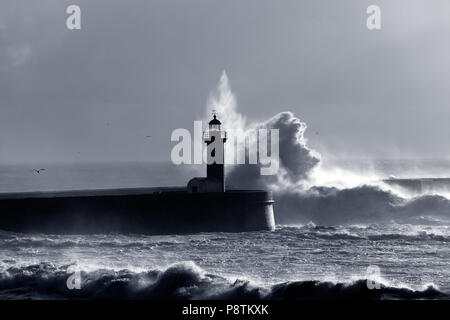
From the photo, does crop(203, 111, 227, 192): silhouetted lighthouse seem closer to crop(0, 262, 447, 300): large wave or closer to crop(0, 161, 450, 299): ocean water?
crop(0, 161, 450, 299): ocean water

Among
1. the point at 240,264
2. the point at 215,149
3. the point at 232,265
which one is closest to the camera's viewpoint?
the point at 232,265

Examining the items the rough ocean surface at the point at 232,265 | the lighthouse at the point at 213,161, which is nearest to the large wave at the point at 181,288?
the rough ocean surface at the point at 232,265

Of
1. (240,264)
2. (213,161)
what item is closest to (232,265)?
(240,264)

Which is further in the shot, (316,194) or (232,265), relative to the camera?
(316,194)

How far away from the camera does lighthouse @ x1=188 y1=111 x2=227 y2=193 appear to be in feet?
118

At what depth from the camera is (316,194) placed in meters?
45.0

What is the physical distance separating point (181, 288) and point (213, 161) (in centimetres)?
1538

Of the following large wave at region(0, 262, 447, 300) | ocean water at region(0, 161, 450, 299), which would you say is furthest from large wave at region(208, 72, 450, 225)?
large wave at region(0, 262, 447, 300)

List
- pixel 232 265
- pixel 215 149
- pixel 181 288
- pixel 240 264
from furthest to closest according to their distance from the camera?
1. pixel 215 149
2. pixel 240 264
3. pixel 232 265
4. pixel 181 288

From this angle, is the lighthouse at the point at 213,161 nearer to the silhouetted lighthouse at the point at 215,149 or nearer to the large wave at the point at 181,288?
the silhouetted lighthouse at the point at 215,149

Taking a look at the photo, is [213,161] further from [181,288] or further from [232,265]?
[181,288]

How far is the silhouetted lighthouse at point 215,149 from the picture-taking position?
117 feet

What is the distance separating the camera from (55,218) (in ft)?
105
